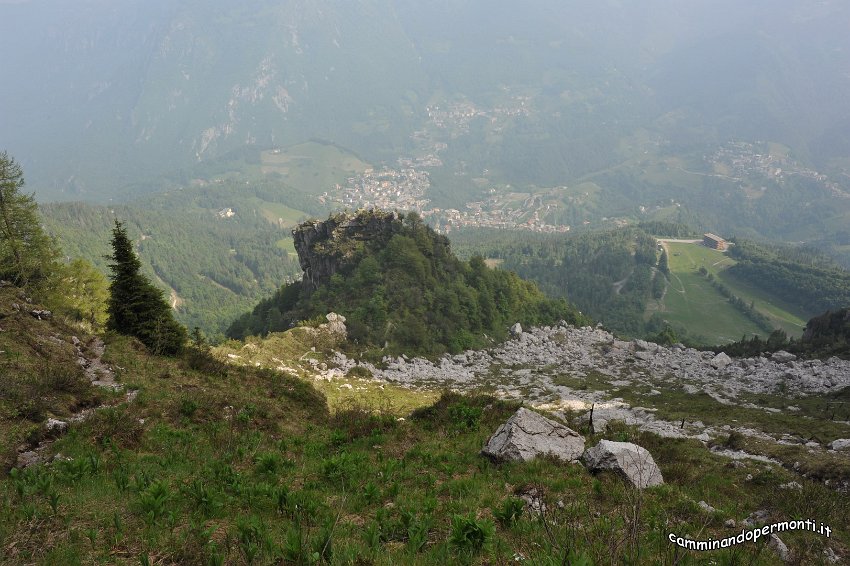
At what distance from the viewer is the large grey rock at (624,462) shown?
12.8m

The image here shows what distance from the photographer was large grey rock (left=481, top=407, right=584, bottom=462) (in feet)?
46.8

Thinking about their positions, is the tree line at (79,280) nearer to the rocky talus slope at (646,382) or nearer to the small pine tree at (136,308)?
the small pine tree at (136,308)

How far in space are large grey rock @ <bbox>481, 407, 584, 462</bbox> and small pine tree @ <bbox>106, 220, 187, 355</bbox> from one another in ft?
63.5

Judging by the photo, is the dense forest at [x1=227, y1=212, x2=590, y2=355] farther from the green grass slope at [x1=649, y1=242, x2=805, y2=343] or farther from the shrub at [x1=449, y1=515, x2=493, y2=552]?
the green grass slope at [x1=649, y1=242, x2=805, y2=343]

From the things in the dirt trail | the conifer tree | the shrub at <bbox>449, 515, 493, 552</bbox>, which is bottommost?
the dirt trail

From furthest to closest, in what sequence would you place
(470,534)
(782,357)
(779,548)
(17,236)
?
(782,357) → (17,236) → (779,548) → (470,534)

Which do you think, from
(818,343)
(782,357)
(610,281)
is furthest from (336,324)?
(610,281)

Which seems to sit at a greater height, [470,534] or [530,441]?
[470,534]

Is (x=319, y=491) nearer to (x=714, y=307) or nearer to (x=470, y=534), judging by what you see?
(x=470, y=534)

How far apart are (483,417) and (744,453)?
1197 cm

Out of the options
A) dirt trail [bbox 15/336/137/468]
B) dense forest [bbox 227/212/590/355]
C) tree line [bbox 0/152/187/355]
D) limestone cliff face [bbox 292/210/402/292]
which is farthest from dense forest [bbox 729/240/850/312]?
dirt trail [bbox 15/336/137/468]

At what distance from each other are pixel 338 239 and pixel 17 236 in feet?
126

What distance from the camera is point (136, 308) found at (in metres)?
25.2

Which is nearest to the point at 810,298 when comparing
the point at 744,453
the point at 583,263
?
the point at 583,263
